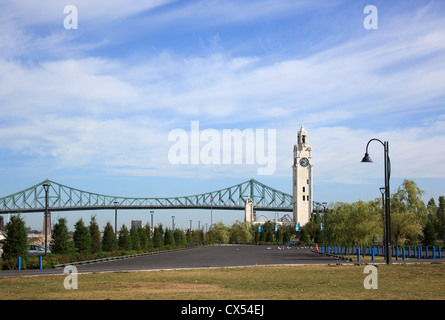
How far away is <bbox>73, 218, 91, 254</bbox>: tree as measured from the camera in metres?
45.8

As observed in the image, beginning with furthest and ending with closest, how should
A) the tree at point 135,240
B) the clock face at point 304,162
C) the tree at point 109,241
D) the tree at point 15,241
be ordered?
the clock face at point 304,162
the tree at point 135,240
the tree at point 109,241
the tree at point 15,241

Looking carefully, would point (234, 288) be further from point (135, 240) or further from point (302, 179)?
point (302, 179)

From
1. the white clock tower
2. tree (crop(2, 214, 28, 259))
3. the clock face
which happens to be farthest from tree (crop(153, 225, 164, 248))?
the white clock tower

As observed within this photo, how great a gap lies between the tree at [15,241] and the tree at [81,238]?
936cm

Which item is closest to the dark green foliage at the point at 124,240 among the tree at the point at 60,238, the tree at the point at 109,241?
the tree at the point at 109,241

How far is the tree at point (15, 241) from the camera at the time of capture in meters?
35.6

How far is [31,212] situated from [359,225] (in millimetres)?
165135

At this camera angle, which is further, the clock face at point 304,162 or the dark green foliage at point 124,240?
the clock face at point 304,162

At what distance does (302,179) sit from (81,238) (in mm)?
148670

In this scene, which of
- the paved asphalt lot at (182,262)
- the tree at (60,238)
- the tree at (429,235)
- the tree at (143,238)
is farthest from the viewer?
the tree at (143,238)

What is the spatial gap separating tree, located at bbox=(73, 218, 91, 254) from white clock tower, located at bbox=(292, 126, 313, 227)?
145795 mm

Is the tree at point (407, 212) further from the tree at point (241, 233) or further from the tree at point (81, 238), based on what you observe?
the tree at point (241, 233)
